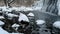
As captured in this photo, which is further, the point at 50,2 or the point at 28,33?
the point at 50,2

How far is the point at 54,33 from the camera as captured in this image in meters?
6.88

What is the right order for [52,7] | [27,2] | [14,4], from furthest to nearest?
[27,2] → [14,4] → [52,7]

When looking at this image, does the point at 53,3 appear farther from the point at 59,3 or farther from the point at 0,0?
the point at 0,0

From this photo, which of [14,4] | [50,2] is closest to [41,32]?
[50,2]

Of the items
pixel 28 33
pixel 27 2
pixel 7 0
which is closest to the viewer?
pixel 28 33

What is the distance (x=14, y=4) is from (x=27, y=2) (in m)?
2.91

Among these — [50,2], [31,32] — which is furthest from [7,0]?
[31,32]

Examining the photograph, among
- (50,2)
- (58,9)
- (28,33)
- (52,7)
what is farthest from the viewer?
(50,2)

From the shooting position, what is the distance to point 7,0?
A: 24.2 metres

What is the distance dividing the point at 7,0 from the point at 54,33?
18.2 meters

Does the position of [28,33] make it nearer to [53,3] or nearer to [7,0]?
[53,3]

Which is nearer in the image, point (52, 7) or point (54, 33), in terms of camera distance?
point (54, 33)

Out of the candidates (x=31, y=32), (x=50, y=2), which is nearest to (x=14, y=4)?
(x=50, y=2)

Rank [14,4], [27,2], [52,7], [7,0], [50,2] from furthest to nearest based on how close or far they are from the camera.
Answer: [27,2], [14,4], [7,0], [50,2], [52,7]
